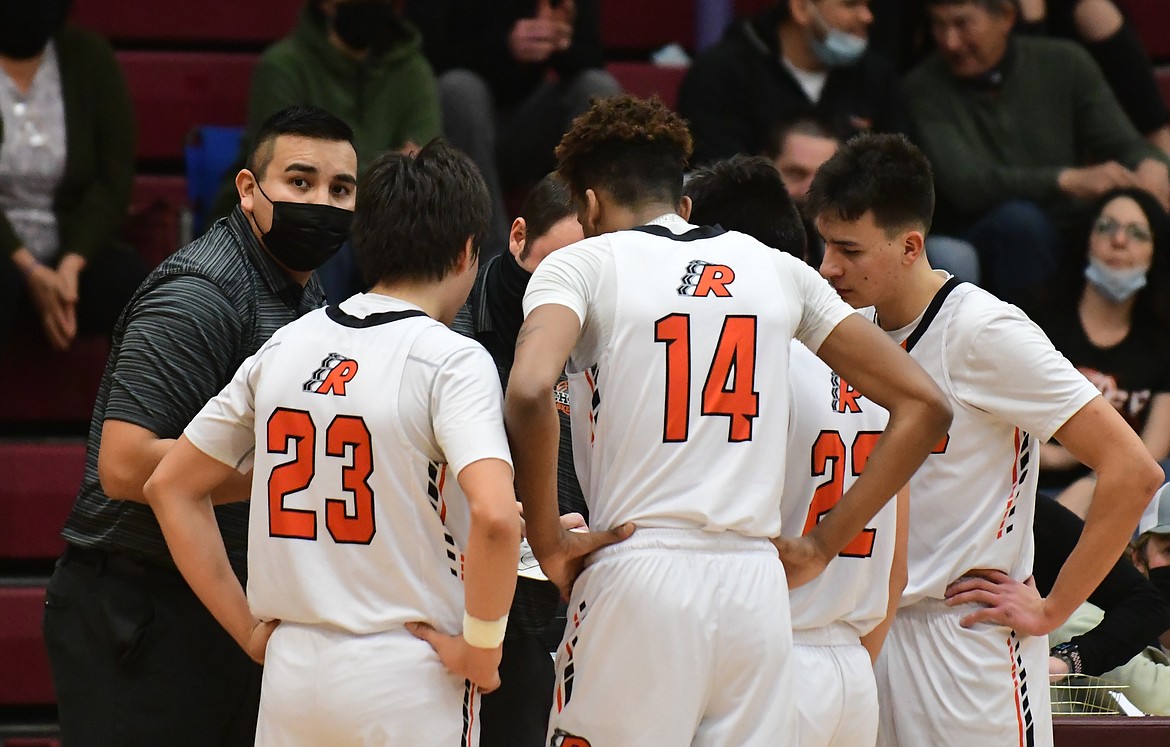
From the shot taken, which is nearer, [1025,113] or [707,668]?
[707,668]

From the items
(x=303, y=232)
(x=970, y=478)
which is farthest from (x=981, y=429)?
(x=303, y=232)

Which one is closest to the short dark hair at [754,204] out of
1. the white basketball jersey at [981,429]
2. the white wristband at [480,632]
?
the white basketball jersey at [981,429]

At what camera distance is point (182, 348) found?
3.31 meters

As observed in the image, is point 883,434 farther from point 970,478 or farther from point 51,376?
point 51,376

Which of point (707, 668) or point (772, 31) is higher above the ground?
point (772, 31)

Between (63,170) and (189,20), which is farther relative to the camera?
(189,20)

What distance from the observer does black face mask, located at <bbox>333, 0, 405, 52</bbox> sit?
6.13 meters

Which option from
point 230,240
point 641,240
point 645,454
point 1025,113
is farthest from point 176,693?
point 1025,113

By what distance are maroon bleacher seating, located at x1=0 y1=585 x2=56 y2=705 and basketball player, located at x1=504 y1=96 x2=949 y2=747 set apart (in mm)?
3275

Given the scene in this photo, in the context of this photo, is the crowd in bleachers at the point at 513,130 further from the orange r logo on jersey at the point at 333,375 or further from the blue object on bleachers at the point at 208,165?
the orange r logo on jersey at the point at 333,375

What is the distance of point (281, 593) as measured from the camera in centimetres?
285

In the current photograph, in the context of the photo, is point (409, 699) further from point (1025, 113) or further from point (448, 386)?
point (1025, 113)

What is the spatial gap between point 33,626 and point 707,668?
11.7 feet

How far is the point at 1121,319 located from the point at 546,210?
3171 mm
